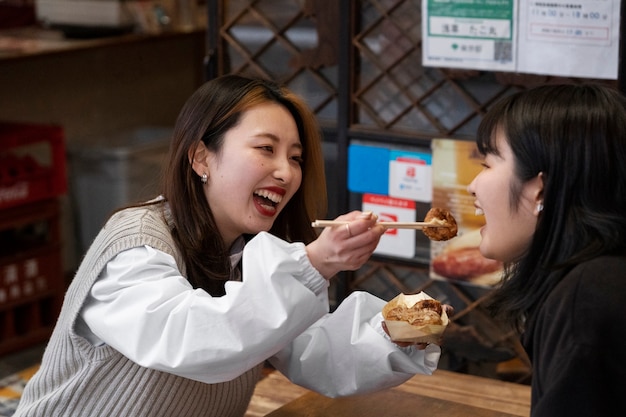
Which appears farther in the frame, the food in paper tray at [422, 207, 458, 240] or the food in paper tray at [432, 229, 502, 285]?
the food in paper tray at [432, 229, 502, 285]

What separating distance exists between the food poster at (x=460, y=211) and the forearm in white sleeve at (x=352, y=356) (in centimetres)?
93

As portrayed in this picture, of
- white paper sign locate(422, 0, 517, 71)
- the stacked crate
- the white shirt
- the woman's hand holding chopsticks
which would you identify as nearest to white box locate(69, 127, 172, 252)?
the stacked crate

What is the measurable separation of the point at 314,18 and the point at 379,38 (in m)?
0.26

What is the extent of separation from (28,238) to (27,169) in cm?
41

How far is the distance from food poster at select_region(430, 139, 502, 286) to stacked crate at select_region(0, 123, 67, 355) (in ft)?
7.48

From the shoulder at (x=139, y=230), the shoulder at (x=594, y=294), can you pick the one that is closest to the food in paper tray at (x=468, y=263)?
the shoulder at (x=139, y=230)

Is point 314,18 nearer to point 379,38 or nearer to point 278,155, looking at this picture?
point 379,38

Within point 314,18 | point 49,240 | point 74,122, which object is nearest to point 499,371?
point 314,18

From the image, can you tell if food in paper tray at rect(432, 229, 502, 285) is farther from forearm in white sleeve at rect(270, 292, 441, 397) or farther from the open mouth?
the open mouth

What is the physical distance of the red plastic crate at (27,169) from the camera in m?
4.73

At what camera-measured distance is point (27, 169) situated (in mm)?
4859

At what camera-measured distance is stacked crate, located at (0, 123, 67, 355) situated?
188 inches

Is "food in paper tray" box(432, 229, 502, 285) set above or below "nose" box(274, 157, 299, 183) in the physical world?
below

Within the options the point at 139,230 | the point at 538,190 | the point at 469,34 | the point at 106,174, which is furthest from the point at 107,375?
the point at 106,174
